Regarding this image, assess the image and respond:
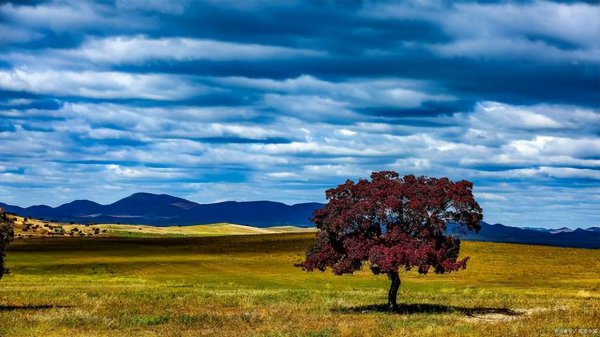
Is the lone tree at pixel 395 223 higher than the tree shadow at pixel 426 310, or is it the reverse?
the lone tree at pixel 395 223

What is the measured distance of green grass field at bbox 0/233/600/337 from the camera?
120ft

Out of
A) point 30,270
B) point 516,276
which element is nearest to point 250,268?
point 30,270

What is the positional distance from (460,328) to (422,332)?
3207 mm

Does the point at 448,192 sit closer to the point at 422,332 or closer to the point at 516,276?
the point at 422,332

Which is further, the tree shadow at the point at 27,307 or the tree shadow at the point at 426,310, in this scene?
the tree shadow at the point at 426,310

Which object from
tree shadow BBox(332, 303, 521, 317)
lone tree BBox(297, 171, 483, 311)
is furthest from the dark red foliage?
tree shadow BBox(332, 303, 521, 317)

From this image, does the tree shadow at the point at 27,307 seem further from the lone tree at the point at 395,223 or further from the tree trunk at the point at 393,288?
the tree trunk at the point at 393,288

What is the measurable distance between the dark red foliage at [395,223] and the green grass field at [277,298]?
3298mm

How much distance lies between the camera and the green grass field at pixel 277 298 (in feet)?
120

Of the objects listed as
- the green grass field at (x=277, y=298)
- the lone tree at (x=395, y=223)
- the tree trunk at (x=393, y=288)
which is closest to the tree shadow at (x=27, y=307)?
the green grass field at (x=277, y=298)

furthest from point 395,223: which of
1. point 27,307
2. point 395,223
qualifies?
point 27,307

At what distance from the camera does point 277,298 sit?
2169 inches

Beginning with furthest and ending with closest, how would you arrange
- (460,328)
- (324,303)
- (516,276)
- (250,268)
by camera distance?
(250,268) → (516,276) → (324,303) → (460,328)

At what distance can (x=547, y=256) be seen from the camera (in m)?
114
